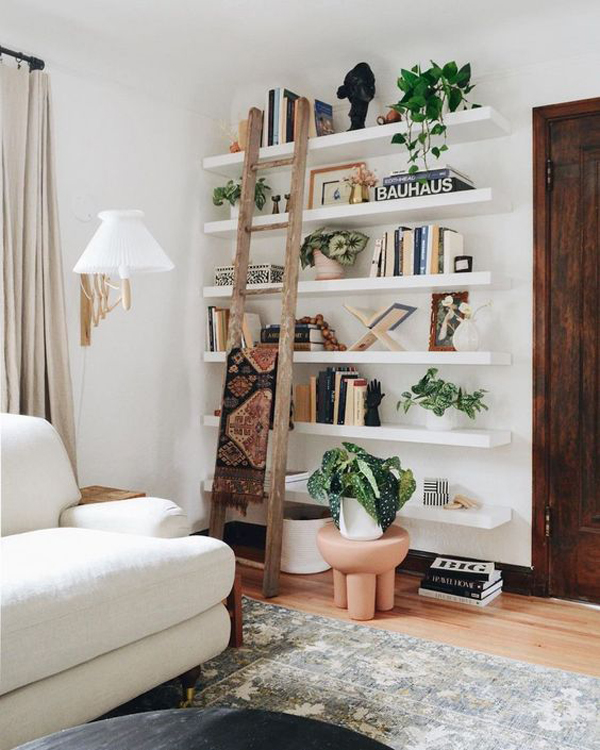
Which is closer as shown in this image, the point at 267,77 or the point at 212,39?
the point at 212,39

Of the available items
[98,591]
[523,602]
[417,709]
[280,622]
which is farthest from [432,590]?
[98,591]

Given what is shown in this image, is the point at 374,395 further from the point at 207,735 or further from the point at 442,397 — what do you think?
the point at 207,735

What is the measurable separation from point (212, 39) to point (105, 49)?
1.60 ft

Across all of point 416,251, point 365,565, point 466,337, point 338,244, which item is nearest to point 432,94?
point 416,251

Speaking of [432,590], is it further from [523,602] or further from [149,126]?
[149,126]

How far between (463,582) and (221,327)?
1.76m

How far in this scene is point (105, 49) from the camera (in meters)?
3.56

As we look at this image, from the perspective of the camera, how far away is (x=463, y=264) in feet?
11.3

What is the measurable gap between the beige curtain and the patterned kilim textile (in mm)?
754

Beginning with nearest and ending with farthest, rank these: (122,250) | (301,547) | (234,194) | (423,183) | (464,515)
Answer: (122,250) → (464,515) → (423,183) → (301,547) → (234,194)

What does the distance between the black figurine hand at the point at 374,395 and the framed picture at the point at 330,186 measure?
2.97ft

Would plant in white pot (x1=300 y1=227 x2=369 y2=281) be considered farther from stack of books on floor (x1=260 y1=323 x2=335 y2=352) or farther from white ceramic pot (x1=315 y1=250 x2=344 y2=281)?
stack of books on floor (x1=260 y1=323 x2=335 y2=352)

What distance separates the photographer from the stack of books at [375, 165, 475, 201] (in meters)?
3.40

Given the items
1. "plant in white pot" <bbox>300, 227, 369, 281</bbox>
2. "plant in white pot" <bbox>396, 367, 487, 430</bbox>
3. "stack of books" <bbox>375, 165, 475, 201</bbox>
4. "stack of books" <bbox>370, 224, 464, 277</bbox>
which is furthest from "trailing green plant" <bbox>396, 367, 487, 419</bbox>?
"stack of books" <bbox>375, 165, 475, 201</bbox>
